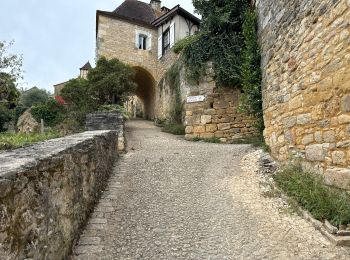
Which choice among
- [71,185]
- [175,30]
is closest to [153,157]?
[71,185]

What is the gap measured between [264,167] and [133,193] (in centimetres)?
244

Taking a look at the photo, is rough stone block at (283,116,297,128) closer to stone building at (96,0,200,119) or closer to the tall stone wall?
the tall stone wall

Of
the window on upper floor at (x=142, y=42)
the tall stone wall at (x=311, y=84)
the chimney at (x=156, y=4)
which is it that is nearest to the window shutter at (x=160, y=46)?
the window on upper floor at (x=142, y=42)

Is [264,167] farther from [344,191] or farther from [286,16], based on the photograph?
[286,16]

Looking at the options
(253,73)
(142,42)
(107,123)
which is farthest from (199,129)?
(142,42)

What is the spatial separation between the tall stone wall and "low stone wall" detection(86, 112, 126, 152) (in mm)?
3821

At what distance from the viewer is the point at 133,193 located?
190 inches

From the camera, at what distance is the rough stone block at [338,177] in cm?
354

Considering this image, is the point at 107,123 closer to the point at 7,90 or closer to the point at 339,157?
the point at 7,90

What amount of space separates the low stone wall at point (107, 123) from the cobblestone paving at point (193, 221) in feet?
6.56

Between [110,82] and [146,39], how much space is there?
863cm

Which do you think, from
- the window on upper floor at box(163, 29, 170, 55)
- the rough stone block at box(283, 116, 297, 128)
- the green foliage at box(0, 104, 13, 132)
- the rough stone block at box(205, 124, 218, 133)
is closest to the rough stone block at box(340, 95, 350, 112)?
the rough stone block at box(283, 116, 297, 128)

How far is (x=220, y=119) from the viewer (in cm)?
979

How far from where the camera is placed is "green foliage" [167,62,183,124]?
38.8 feet
